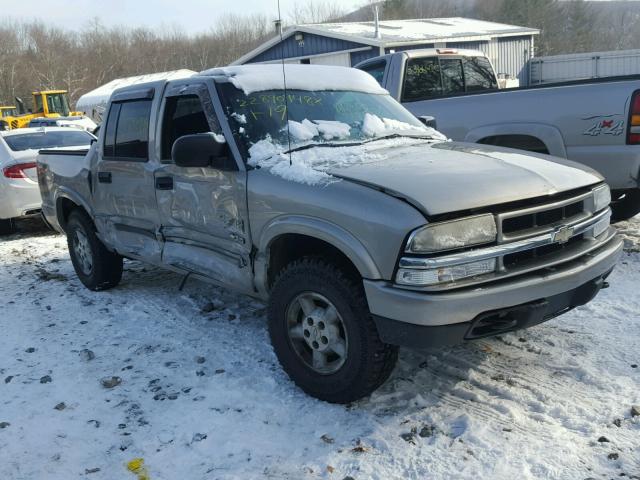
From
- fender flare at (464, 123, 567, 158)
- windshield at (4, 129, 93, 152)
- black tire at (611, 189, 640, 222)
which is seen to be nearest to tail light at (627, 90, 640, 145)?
fender flare at (464, 123, 567, 158)

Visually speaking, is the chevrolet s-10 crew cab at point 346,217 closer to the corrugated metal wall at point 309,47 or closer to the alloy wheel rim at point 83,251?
the alloy wheel rim at point 83,251

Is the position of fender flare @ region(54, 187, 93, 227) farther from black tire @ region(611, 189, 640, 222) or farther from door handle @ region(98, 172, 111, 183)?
black tire @ region(611, 189, 640, 222)

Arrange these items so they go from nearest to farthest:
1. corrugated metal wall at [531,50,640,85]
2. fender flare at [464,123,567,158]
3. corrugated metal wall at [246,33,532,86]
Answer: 1. fender flare at [464,123,567,158]
2. corrugated metal wall at [531,50,640,85]
3. corrugated metal wall at [246,33,532,86]

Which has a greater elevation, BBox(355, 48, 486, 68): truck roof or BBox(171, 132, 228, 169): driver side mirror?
BBox(355, 48, 486, 68): truck roof

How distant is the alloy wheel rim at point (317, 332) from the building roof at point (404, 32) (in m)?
20.0

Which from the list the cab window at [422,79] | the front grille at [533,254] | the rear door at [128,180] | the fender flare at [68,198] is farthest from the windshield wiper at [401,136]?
the cab window at [422,79]

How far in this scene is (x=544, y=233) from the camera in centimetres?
305

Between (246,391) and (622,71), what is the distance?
975 inches

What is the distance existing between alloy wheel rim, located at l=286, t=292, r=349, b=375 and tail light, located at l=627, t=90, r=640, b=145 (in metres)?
3.45

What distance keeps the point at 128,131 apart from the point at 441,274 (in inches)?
126

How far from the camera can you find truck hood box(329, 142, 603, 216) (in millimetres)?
2883

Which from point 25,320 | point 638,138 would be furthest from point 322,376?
point 638,138

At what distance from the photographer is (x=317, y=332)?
10.9ft

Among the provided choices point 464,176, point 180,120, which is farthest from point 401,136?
point 180,120
